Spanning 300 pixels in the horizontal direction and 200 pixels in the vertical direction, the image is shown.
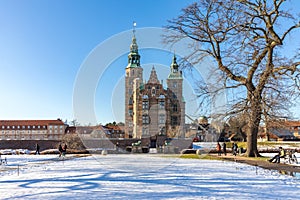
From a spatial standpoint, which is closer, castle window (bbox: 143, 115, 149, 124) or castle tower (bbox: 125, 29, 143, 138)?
castle tower (bbox: 125, 29, 143, 138)

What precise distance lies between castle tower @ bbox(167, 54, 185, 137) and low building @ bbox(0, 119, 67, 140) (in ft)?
197

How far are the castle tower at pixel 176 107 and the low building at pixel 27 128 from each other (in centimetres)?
6012

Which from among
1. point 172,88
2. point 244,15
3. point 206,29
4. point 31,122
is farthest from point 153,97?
point 31,122

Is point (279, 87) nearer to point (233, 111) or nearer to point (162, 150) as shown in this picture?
point (233, 111)

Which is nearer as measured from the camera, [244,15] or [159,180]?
[159,180]

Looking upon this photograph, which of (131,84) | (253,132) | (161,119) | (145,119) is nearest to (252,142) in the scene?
(253,132)

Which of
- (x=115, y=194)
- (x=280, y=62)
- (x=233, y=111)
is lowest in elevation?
(x=115, y=194)

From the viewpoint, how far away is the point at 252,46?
2303 cm

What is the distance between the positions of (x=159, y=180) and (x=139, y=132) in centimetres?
3344

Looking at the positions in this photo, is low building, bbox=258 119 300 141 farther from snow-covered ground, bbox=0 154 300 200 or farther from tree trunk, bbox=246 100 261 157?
snow-covered ground, bbox=0 154 300 200

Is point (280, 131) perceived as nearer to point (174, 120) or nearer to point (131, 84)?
point (174, 120)

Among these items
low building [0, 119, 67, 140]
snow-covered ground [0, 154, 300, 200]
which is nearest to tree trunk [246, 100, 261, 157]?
snow-covered ground [0, 154, 300, 200]

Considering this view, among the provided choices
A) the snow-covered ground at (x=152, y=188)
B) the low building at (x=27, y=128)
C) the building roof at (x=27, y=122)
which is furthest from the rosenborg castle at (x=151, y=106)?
the building roof at (x=27, y=122)

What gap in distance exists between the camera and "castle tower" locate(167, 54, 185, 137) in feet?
104
